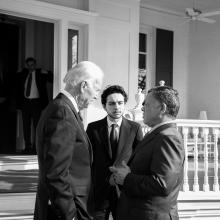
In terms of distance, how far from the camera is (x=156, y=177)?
78.2 inches

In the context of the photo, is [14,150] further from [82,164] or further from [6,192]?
[82,164]

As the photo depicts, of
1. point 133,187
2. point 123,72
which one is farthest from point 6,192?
point 123,72

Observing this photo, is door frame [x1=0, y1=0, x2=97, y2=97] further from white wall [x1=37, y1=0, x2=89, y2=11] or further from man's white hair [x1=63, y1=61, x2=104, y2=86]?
man's white hair [x1=63, y1=61, x2=104, y2=86]

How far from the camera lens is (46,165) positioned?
1.83 m

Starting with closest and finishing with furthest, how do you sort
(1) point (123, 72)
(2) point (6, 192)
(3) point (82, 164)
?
1. (3) point (82, 164)
2. (2) point (6, 192)
3. (1) point (123, 72)

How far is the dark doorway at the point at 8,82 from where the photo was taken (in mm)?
8375

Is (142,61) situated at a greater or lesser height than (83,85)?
greater

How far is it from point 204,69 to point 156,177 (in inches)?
335

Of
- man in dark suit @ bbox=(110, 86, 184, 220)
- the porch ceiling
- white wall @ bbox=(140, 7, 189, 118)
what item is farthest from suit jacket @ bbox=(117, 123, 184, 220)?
white wall @ bbox=(140, 7, 189, 118)

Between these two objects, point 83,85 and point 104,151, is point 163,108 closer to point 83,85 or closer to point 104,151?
point 83,85

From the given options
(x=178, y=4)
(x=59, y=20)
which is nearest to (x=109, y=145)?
(x=59, y=20)

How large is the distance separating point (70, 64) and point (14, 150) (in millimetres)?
2394

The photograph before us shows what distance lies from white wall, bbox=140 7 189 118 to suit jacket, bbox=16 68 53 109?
2.91 m

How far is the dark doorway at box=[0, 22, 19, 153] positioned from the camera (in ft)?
27.5
